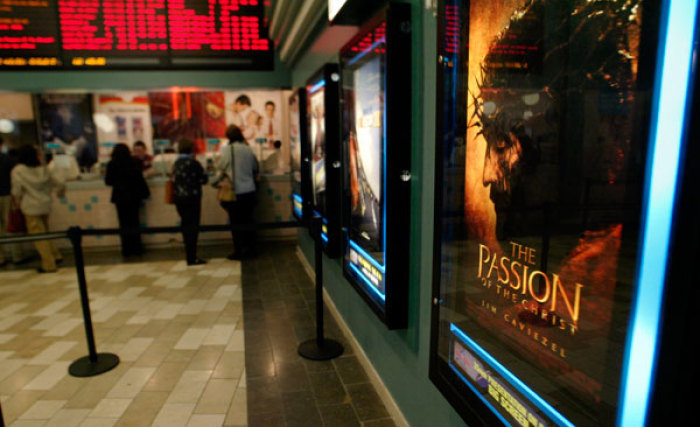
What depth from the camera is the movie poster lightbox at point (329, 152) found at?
3.36m

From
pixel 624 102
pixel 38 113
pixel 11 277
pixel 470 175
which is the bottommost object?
pixel 11 277

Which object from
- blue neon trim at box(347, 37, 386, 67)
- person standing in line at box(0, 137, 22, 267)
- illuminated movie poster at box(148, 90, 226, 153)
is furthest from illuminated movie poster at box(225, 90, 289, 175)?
blue neon trim at box(347, 37, 386, 67)

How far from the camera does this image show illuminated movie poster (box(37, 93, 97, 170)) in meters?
8.84

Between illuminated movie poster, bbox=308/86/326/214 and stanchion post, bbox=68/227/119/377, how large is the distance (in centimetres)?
183

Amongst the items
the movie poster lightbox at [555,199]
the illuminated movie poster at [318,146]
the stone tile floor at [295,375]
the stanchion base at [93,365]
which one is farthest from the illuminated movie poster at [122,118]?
the movie poster lightbox at [555,199]

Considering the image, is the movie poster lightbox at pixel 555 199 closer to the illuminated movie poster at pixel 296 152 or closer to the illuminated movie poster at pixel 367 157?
the illuminated movie poster at pixel 367 157

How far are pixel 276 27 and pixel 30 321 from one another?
3899 mm

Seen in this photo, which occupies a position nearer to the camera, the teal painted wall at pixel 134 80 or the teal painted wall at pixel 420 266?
the teal painted wall at pixel 420 266

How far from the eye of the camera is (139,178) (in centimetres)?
637

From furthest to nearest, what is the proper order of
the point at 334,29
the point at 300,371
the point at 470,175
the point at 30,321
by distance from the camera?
the point at 30,321, the point at 334,29, the point at 300,371, the point at 470,175

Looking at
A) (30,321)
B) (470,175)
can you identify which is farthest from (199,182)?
(470,175)

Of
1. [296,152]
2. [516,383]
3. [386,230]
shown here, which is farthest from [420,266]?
[296,152]

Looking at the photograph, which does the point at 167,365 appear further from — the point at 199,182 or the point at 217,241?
the point at 217,241

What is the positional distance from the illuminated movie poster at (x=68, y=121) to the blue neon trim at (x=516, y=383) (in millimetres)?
9367
